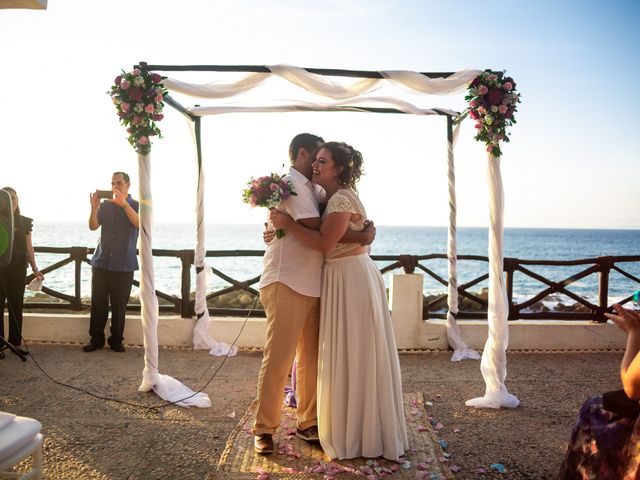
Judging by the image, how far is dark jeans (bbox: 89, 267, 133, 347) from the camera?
6555 millimetres

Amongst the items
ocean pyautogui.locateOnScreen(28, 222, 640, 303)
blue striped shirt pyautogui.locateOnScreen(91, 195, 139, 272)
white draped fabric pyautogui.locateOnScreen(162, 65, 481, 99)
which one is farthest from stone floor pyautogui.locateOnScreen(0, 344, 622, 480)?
ocean pyautogui.locateOnScreen(28, 222, 640, 303)

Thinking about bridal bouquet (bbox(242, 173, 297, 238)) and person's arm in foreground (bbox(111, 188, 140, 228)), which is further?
person's arm in foreground (bbox(111, 188, 140, 228))

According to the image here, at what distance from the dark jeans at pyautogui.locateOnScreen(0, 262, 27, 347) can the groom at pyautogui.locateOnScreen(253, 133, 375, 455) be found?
3942 mm

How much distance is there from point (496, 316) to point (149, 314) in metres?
3.14

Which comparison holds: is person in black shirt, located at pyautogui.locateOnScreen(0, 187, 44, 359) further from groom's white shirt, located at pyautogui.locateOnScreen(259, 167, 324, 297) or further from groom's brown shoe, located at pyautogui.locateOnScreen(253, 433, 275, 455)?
groom's white shirt, located at pyautogui.locateOnScreen(259, 167, 324, 297)

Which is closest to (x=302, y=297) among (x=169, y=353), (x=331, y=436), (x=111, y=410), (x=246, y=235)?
(x=331, y=436)

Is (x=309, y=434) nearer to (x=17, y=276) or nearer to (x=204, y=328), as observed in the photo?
(x=204, y=328)

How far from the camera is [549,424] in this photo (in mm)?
4469

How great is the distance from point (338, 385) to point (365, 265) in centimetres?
84

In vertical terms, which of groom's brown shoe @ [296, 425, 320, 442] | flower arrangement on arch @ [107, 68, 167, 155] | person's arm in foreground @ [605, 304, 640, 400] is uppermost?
flower arrangement on arch @ [107, 68, 167, 155]

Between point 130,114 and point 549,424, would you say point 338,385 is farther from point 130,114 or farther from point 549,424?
point 130,114

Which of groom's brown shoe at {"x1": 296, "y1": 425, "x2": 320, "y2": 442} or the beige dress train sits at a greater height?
the beige dress train

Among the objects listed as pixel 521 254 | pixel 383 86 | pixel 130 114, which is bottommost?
pixel 521 254

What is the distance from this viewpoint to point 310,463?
12.1 feet
